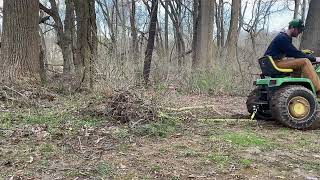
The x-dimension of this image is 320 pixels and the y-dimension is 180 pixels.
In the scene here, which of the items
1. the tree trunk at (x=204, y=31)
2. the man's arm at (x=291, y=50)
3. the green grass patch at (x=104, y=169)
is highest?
the tree trunk at (x=204, y=31)

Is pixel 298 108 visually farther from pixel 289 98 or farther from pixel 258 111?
pixel 258 111

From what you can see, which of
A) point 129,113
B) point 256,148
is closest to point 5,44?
point 129,113

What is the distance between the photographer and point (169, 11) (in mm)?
27281

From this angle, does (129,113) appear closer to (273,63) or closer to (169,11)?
(273,63)

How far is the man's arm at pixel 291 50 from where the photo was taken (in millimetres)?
7262

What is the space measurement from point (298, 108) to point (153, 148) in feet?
9.48

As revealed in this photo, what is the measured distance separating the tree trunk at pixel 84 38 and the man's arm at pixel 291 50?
481 cm

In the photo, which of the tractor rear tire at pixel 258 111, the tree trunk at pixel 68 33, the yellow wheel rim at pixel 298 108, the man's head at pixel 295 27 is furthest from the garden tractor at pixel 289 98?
the tree trunk at pixel 68 33

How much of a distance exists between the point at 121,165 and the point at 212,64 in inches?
374


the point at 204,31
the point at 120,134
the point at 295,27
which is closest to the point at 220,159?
the point at 120,134

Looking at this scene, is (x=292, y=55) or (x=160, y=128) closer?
(x=160, y=128)

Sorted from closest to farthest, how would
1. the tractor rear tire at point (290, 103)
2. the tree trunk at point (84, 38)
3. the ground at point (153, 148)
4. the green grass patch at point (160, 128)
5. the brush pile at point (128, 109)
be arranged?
the ground at point (153, 148) < the green grass patch at point (160, 128) < the brush pile at point (128, 109) < the tractor rear tire at point (290, 103) < the tree trunk at point (84, 38)

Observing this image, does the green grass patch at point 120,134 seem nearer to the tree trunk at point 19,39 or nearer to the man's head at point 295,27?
the man's head at point 295,27

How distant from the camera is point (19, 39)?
10.5 metres
